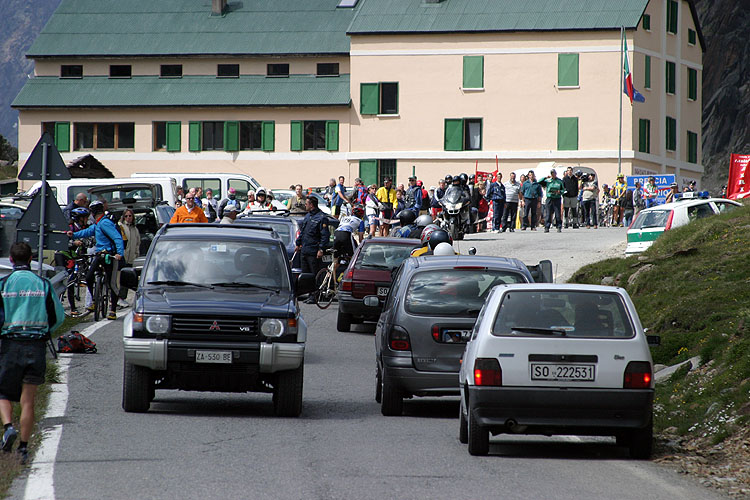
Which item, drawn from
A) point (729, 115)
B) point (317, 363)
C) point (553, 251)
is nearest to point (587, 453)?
point (317, 363)

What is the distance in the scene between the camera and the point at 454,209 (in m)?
34.7

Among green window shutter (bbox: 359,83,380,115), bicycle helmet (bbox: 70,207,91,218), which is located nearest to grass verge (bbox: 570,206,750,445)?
bicycle helmet (bbox: 70,207,91,218)

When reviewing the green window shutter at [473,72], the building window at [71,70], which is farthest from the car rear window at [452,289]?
the building window at [71,70]

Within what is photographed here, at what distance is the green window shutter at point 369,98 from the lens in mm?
64938

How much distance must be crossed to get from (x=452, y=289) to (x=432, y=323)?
44 centimetres

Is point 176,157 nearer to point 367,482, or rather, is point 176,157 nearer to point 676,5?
point 676,5

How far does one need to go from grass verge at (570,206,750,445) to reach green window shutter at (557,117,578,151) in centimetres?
3561

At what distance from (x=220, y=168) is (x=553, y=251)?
120 feet

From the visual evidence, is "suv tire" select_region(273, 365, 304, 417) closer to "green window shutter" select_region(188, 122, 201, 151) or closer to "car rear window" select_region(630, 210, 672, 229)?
"car rear window" select_region(630, 210, 672, 229)

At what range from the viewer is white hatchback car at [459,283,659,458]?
10078 millimetres

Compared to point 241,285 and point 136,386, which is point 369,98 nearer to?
point 241,285

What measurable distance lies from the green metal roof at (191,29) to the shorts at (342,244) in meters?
43.5

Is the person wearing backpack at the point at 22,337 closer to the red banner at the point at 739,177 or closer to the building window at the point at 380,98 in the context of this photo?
the red banner at the point at 739,177

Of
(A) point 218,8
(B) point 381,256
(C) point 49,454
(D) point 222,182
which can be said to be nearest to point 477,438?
(C) point 49,454
